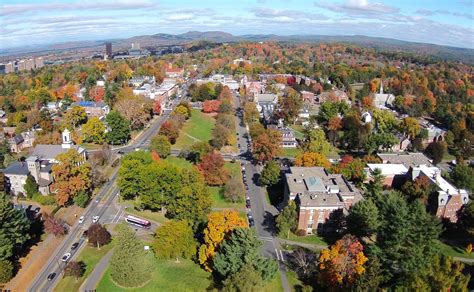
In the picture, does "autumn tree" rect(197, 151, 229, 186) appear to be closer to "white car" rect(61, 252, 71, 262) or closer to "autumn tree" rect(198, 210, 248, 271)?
"autumn tree" rect(198, 210, 248, 271)

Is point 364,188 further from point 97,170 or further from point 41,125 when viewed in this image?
point 41,125

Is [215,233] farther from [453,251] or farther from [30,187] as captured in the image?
[30,187]

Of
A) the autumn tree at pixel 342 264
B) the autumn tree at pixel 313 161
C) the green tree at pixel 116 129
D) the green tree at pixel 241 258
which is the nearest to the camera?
the autumn tree at pixel 342 264

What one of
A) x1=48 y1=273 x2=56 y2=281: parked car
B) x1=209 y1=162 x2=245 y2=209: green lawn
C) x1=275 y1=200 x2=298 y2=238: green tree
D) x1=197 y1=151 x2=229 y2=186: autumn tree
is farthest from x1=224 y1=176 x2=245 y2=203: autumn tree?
x1=48 y1=273 x2=56 y2=281: parked car

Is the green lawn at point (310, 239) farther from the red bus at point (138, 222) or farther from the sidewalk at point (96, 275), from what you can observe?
the sidewalk at point (96, 275)

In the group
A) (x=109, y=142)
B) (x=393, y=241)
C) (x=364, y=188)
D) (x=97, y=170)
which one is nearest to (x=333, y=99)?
(x=364, y=188)

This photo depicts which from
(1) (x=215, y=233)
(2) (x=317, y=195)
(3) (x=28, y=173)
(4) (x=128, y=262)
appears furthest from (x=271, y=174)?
(3) (x=28, y=173)

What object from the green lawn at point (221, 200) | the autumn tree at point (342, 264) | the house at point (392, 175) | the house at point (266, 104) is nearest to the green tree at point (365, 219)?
the autumn tree at point (342, 264)
